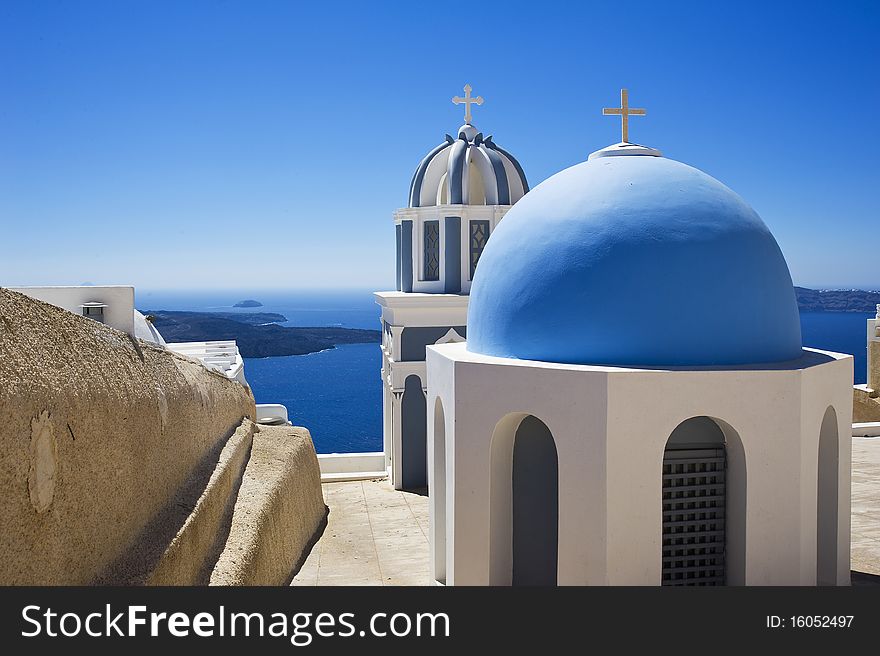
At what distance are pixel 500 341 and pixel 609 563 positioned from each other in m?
2.29

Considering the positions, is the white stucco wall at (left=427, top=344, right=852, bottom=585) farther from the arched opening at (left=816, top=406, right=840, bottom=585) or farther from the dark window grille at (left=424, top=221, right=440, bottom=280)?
the dark window grille at (left=424, top=221, right=440, bottom=280)

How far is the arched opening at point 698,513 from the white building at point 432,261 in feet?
29.9

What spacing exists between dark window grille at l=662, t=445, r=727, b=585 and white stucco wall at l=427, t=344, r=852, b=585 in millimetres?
145

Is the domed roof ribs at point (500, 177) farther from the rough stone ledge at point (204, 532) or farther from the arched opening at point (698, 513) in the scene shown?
the arched opening at point (698, 513)

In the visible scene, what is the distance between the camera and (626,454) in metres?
6.61

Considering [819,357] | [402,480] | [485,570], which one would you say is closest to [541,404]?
[485,570]

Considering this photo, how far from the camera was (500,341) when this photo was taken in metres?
7.81

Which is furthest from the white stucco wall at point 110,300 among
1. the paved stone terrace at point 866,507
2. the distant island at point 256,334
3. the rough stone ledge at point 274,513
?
the distant island at point 256,334

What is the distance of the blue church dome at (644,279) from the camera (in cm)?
706

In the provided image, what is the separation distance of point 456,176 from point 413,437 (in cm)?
567

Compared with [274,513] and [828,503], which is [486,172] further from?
[828,503]

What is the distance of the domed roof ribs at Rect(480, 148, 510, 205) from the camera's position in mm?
17594

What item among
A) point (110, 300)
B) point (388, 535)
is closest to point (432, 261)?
point (388, 535)

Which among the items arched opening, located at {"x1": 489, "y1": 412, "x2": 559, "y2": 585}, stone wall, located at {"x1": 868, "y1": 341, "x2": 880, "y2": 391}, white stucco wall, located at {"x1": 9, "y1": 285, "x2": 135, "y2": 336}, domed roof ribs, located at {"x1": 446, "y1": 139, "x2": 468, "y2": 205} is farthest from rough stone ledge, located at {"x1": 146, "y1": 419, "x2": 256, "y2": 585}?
stone wall, located at {"x1": 868, "y1": 341, "x2": 880, "y2": 391}
